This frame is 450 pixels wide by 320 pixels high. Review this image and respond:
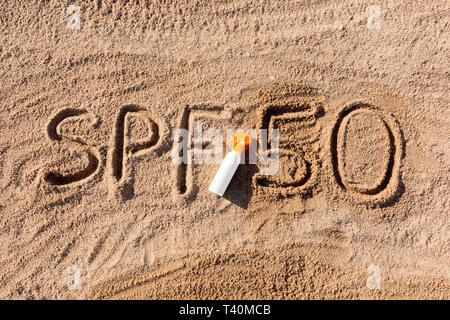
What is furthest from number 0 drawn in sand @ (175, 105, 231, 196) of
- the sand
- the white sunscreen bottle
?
the white sunscreen bottle

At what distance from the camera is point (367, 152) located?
7.59 feet

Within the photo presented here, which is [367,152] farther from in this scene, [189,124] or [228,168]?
[189,124]

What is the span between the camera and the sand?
227cm

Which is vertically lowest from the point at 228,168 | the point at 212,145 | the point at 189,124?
the point at 228,168

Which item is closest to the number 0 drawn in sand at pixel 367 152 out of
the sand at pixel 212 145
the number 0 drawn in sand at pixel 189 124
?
the sand at pixel 212 145

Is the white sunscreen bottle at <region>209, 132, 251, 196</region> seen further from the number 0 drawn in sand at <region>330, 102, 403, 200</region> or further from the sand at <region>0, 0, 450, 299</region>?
the number 0 drawn in sand at <region>330, 102, 403, 200</region>

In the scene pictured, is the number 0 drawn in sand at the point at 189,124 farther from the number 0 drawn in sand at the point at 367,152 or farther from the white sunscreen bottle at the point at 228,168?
the number 0 drawn in sand at the point at 367,152

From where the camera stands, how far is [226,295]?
7.42 ft

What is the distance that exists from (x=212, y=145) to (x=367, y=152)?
90cm

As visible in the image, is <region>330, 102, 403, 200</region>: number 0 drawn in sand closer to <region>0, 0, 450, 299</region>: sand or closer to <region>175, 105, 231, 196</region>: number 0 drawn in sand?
<region>0, 0, 450, 299</region>: sand

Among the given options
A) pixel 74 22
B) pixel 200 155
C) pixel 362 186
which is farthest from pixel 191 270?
pixel 74 22

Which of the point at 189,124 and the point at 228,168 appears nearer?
the point at 228,168

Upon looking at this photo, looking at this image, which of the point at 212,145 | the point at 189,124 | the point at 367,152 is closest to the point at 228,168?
the point at 212,145

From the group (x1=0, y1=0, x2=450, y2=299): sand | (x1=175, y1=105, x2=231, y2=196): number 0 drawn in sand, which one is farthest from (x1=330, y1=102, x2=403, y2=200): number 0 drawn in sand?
(x1=175, y1=105, x2=231, y2=196): number 0 drawn in sand
